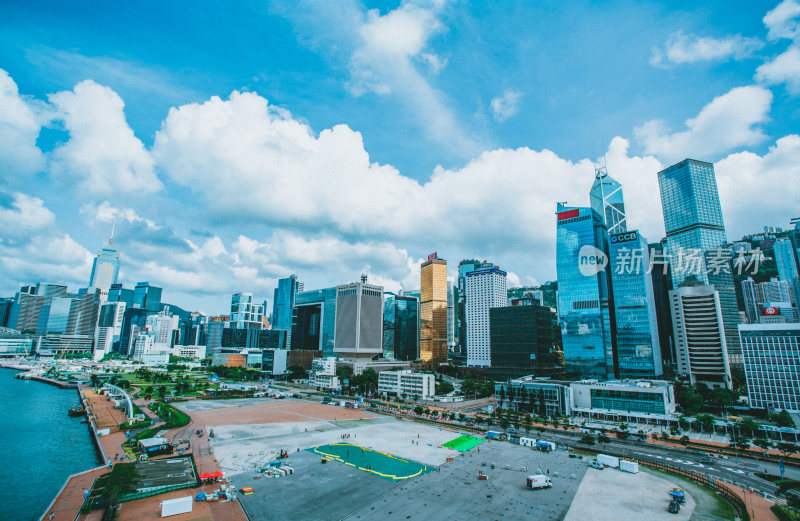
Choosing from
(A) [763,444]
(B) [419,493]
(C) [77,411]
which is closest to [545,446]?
(B) [419,493]

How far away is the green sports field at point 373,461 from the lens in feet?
189

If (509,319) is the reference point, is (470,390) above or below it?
below

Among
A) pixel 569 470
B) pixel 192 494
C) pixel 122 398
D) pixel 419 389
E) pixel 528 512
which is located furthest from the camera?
pixel 419 389

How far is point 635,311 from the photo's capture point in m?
162

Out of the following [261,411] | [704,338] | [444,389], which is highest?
[704,338]

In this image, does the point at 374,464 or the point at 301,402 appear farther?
the point at 301,402

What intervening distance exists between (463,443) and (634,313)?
396 feet

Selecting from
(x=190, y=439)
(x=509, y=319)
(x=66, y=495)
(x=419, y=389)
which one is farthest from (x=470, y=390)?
(x=66, y=495)

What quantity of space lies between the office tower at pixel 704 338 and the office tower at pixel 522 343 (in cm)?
4996

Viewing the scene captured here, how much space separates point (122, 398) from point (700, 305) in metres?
211

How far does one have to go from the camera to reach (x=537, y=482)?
51.8m

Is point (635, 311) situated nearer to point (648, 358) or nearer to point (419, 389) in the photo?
point (648, 358)

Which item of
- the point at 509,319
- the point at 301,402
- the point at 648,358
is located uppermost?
the point at 509,319

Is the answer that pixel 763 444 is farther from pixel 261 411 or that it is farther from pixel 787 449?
pixel 261 411
